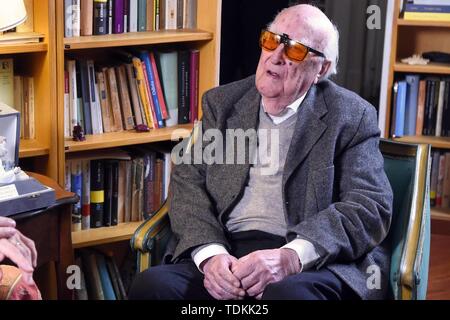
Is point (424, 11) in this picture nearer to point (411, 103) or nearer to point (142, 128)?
point (411, 103)

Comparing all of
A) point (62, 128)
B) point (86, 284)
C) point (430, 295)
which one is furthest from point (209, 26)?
point (430, 295)

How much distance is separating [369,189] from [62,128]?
999 millimetres

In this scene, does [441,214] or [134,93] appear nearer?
[134,93]

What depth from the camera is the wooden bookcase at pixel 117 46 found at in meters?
2.65

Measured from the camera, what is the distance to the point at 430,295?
325cm

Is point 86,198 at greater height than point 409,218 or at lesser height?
lesser

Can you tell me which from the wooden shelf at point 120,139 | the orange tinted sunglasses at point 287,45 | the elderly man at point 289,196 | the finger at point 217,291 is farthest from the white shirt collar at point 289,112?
the wooden shelf at point 120,139

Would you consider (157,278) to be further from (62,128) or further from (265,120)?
(62,128)

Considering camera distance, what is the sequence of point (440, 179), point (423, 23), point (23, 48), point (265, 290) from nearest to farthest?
1. point (265, 290)
2. point (23, 48)
3. point (423, 23)
4. point (440, 179)

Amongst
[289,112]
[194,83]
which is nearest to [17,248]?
[289,112]

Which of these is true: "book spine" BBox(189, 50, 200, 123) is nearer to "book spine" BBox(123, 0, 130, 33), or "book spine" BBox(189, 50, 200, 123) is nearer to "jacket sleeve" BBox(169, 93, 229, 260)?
"book spine" BBox(123, 0, 130, 33)

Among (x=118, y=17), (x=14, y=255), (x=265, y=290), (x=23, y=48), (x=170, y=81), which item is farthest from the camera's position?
(x=170, y=81)

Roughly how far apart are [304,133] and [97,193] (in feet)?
2.88

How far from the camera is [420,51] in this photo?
377 cm
